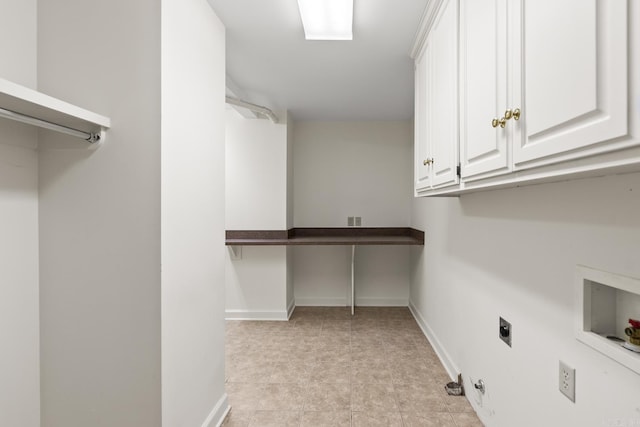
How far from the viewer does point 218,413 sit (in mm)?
1869

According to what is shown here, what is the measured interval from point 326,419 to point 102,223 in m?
1.63

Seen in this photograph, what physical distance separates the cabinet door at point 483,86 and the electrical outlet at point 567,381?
29.2 inches

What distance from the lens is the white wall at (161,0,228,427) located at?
53.6 inches

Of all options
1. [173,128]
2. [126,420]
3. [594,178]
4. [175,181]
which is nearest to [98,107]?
[173,128]

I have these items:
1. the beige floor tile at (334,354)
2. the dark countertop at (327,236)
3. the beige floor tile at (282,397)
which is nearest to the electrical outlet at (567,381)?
the beige floor tile at (282,397)

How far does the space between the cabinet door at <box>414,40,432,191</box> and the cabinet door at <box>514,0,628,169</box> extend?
1110 mm

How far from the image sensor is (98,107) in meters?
1.34

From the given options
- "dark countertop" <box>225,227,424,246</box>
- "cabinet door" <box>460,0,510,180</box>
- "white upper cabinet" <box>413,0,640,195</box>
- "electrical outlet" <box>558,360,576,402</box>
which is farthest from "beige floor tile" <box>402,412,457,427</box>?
"dark countertop" <box>225,227,424,246</box>

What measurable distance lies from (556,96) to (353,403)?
2.03 meters

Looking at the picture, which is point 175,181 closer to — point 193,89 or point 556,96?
point 193,89

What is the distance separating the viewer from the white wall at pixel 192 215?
1.36m

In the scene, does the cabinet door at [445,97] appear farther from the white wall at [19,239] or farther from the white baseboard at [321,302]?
the white baseboard at [321,302]

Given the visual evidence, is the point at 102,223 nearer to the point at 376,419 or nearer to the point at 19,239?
the point at 19,239

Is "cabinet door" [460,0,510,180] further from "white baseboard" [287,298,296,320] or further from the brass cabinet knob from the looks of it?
"white baseboard" [287,298,296,320]
